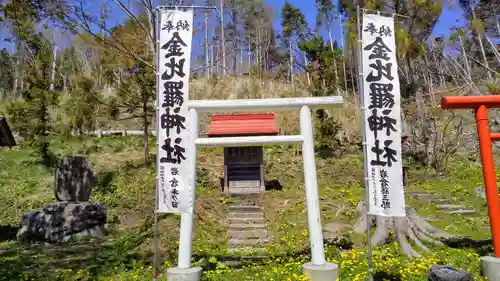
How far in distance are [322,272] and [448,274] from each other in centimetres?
184

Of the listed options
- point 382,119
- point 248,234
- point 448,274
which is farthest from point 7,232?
point 448,274

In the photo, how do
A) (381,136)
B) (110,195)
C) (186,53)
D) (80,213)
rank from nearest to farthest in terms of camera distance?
(381,136) < (186,53) < (80,213) < (110,195)

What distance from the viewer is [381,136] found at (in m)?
6.01

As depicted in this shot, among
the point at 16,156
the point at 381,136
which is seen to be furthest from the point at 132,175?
the point at 381,136

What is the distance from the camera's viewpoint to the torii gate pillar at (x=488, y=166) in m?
6.31

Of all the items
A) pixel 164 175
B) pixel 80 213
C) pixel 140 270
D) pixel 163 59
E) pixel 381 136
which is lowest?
pixel 140 270

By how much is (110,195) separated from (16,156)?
9160mm

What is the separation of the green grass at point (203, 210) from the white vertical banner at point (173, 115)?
1835 millimetres

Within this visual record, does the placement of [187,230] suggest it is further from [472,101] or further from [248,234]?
[472,101]

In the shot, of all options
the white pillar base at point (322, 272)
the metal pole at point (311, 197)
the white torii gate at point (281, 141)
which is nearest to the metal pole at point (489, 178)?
the white torii gate at point (281, 141)

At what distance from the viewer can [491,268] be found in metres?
6.25

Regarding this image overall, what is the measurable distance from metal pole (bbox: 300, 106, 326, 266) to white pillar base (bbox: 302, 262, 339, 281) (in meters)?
0.17

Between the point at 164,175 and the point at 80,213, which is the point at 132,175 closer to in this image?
the point at 80,213

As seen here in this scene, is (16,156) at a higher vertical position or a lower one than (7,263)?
higher
